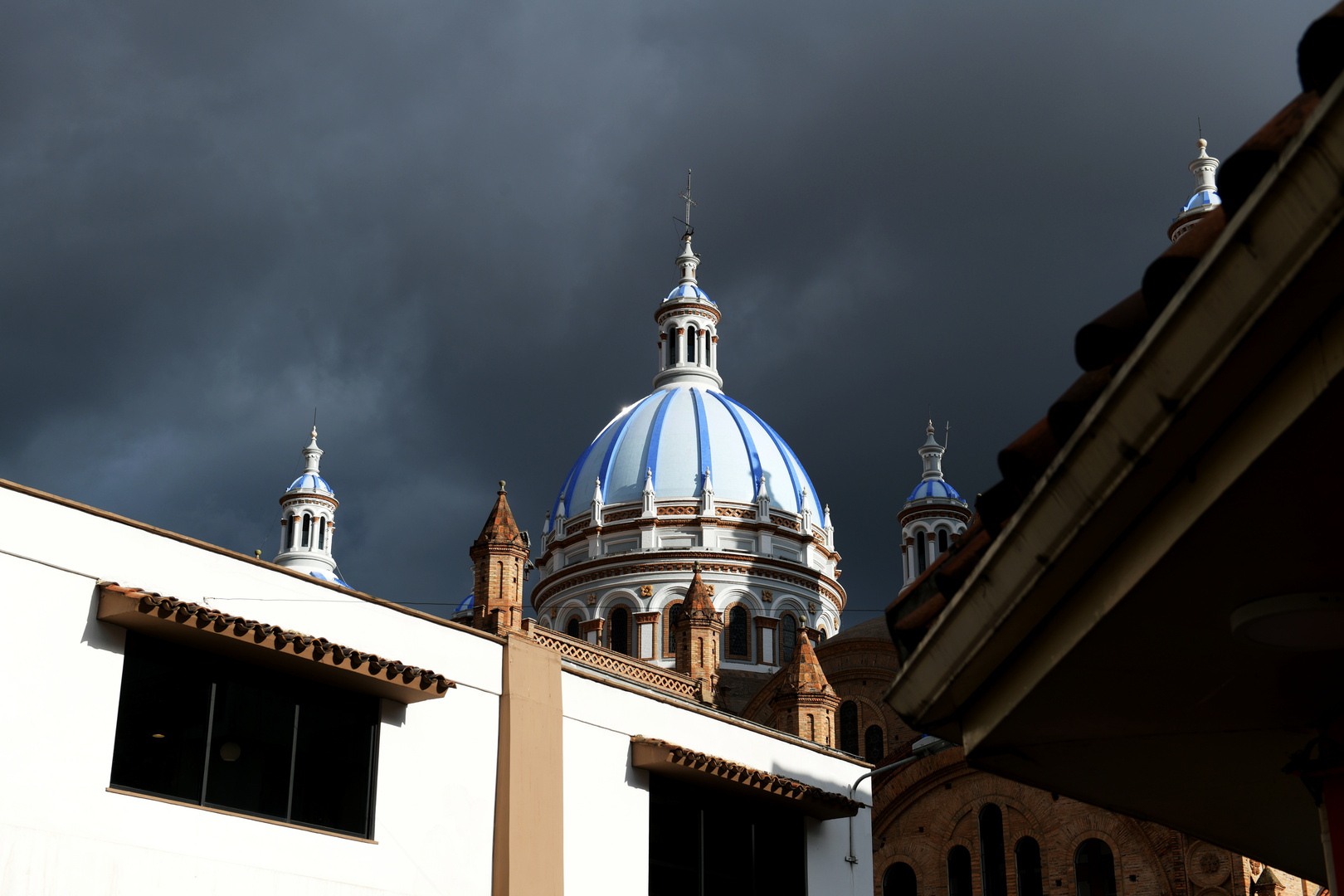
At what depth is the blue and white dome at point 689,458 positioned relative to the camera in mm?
52281

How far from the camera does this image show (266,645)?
13938mm

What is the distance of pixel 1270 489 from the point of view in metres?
3.51

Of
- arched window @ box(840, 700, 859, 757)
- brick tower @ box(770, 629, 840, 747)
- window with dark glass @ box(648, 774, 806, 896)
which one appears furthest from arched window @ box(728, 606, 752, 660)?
window with dark glass @ box(648, 774, 806, 896)

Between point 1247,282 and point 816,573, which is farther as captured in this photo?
point 816,573

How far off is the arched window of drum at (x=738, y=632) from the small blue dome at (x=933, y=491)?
8922 millimetres

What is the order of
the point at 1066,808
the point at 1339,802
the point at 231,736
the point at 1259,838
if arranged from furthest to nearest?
the point at 1066,808, the point at 231,736, the point at 1259,838, the point at 1339,802

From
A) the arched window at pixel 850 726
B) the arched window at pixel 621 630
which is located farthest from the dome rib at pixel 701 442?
the arched window at pixel 850 726

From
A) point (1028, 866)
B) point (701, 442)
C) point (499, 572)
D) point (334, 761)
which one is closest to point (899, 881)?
point (1028, 866)

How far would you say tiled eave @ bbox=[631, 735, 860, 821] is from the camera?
1788 centimetres

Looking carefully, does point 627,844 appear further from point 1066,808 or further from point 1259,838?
point 1066,808

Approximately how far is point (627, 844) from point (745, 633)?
106 feet

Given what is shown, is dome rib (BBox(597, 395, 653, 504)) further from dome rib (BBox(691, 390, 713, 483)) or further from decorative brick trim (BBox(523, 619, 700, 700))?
decorative brick trim (BBox(523, 619, 700, 700))

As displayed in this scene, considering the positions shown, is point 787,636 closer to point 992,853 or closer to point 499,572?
point 992,853

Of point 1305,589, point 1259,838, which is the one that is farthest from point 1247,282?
point 1259,838
